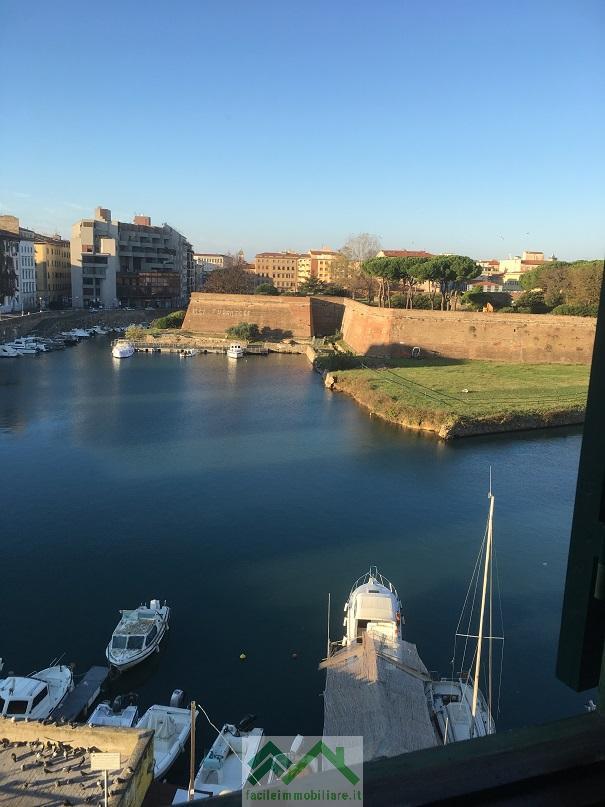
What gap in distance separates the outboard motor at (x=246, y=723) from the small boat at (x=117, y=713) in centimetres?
61

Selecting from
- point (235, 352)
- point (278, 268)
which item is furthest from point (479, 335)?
point (278, 268)

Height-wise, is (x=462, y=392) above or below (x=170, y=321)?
below

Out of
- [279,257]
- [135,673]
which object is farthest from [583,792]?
[279,257]

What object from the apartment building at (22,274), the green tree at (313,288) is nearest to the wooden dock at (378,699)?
the apartment building at (22,274)

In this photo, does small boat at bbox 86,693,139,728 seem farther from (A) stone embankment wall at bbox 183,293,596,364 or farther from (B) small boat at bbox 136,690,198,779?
(A) stone embankment wall at bbox 183,293,596,364

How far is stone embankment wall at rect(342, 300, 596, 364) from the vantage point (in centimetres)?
1588

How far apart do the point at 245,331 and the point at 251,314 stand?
1.24 m

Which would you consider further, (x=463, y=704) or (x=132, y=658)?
(x=132, y=658)

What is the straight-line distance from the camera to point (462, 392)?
40.6 ft

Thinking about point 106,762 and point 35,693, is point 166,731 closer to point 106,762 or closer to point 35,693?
point 35,693

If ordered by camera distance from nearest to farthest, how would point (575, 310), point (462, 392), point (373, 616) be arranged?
1. point (373, 616)
2. point (462, 392)
3. point (575, 310)

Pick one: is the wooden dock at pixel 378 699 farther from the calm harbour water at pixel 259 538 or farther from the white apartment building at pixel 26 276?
the white apartment building at pixel 26 276

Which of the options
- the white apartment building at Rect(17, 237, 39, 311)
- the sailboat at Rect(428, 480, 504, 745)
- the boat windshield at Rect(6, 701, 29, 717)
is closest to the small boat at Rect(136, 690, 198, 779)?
the boat windshield at Rect(6, 701, 29, 717)

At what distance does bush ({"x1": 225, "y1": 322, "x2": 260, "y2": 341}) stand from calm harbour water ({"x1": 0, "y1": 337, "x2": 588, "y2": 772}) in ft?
28.6
